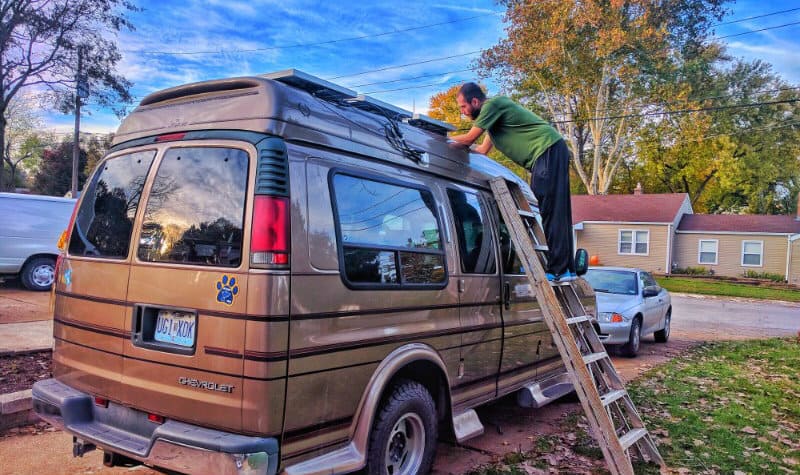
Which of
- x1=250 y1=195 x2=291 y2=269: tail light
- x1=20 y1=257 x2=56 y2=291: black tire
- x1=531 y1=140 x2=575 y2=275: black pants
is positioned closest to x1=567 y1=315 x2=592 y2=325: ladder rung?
x1=531 y1=140 x2=575 y2=275: black pants

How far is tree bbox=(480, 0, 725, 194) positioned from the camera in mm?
30719

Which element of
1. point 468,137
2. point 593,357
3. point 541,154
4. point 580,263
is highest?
point 468,137

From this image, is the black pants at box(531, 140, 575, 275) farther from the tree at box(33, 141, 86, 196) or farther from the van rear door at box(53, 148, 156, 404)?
the tree at box(33, 141, 86, 196)

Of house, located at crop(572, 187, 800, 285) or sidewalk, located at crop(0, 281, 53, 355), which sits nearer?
sidewalk, located at crop(0, 281, 53, 355)

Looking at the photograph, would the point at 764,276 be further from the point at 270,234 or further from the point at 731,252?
the point at 270,234

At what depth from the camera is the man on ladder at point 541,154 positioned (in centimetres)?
465

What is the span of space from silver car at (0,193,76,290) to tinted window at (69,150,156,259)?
33.9 ft

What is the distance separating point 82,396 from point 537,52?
32.7 metres

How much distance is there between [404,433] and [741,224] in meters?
35.1

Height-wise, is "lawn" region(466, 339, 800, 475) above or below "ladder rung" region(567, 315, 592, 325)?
below

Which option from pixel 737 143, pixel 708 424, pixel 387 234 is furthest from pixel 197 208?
pixel 737 143

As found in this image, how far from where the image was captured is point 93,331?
3.38 meters

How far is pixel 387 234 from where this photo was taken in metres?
3.66

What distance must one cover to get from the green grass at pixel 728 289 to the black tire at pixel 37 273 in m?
23.9
